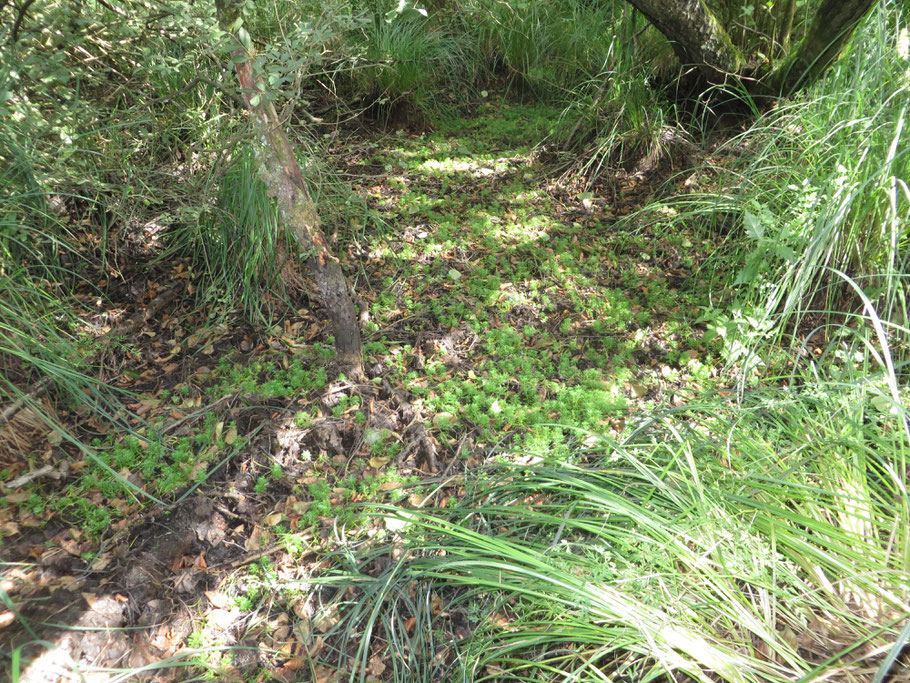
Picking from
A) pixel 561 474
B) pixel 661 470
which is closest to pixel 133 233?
pixel 561 474

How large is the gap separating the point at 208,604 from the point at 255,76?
6.10 ft

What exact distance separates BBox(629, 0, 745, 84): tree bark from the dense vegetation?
17 cm

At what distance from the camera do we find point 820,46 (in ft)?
11.3

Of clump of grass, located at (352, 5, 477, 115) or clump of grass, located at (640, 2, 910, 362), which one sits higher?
clump of grass, located at (352, 5, 477, 115)

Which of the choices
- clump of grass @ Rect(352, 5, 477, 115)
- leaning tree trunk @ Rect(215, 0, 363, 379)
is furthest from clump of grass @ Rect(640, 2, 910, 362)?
clump of grass @ Rect(352, 5, 477, 115)

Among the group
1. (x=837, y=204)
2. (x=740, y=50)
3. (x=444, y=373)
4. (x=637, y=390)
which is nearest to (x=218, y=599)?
(x=444, y=373)

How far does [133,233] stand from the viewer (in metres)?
3.40

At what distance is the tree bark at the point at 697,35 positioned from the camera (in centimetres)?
334

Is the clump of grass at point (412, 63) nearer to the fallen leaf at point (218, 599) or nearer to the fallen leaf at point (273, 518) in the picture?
the fallen leaf at point (273, 518)

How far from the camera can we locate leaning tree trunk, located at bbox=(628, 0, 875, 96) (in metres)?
3.31

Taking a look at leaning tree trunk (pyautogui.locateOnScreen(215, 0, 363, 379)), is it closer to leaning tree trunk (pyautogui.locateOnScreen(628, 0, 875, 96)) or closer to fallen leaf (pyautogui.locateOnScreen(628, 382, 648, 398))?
fallen leaf (pyautogui.locateOnScreen(628, 382, 648, 398))

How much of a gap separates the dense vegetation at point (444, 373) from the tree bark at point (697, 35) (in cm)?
17

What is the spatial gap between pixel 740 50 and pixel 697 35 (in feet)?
1.37

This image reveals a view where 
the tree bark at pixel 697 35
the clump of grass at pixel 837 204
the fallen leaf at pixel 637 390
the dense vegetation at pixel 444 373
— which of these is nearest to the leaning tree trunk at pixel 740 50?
the tree bark at pixel 697 35
